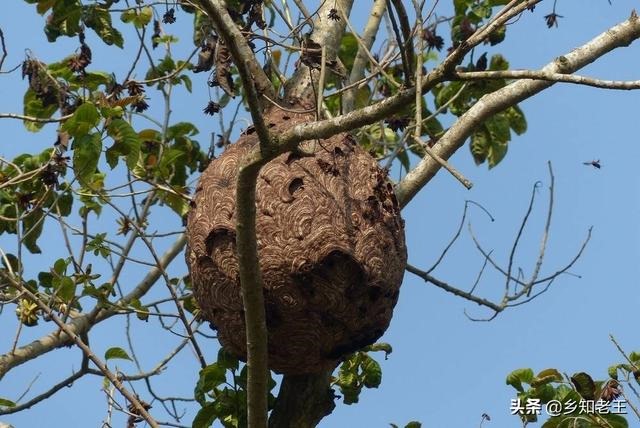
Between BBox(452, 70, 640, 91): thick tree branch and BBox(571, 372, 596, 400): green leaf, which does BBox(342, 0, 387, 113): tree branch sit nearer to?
BBox(571, 372, 596, 400): green leaf

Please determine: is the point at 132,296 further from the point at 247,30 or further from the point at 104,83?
the point at 247,30

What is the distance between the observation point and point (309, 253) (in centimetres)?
412

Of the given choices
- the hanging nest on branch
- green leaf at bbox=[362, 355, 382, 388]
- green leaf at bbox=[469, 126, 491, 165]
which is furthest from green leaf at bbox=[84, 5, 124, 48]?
green leaf at bbox=[362, 355, 382, 388]

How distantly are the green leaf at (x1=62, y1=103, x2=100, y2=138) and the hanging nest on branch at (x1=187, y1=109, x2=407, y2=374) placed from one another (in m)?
0.52

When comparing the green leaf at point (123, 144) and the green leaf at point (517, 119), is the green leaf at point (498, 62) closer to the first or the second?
the green leaf at point (517, 119)

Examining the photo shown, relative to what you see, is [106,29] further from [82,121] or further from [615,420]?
[615,420]

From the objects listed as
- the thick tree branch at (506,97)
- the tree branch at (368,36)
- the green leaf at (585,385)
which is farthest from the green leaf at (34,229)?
the green leaf at (585,385)

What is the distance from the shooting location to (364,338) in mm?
4336

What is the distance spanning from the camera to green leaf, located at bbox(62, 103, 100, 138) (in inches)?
178

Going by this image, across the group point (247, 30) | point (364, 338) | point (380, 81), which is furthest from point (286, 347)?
point (380, 81)

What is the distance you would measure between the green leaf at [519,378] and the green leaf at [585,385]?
0.20 metres

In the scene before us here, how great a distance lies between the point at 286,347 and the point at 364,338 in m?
0.31

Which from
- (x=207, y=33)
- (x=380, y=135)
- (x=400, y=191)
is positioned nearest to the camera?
(x=400, y=191)

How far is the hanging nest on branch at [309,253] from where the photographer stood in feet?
13.5
